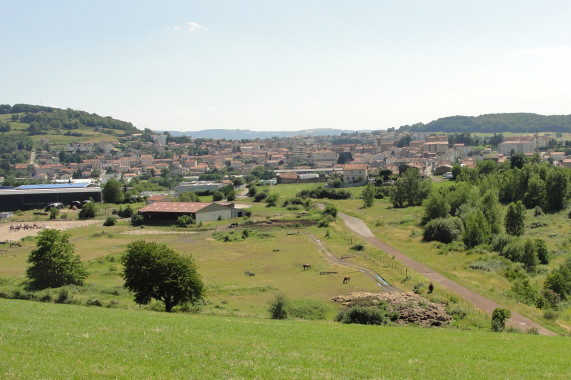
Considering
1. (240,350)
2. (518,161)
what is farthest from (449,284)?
(518,161)

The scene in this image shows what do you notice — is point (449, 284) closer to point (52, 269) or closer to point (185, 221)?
point (52, 269)

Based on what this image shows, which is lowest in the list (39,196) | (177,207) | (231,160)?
(39,196)

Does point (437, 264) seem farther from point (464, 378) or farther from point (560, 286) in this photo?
point (464, 378)

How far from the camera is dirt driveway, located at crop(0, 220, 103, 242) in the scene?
160ft

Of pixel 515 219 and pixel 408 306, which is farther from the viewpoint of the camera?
pixel 515 219

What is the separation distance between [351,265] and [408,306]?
1147 centimetres

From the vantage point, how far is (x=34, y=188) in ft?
257

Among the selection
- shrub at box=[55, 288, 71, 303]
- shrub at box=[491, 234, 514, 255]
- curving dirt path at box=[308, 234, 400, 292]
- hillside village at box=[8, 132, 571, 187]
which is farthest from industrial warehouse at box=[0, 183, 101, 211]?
Answer: shrub at box=[491, 234, 514, 255]

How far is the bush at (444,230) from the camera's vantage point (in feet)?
137

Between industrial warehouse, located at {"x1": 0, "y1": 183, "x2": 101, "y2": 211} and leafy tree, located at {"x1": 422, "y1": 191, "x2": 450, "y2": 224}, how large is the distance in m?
50.0

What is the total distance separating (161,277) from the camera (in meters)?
20.0

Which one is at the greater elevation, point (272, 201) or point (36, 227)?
point (272, 201)

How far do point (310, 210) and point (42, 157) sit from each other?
115081 millimetres

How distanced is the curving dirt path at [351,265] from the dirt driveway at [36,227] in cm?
2839
